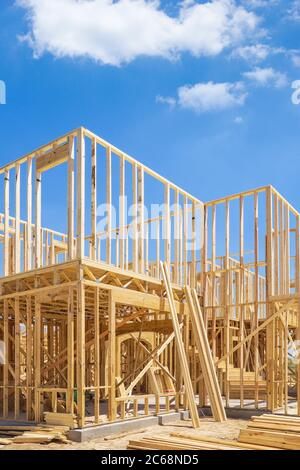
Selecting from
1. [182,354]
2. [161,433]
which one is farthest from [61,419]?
[182,354]

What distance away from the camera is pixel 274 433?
10.9 metres

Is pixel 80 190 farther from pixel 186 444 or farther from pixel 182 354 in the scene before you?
pixel 186 444

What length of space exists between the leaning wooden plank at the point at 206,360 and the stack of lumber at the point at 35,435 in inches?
178

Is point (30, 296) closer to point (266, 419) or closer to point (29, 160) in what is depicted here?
point (29, 160)

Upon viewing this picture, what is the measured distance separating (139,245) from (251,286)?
712 inches

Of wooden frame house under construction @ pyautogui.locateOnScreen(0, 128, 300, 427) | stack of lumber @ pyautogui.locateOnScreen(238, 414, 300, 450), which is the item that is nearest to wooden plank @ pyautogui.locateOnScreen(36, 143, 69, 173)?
wooden frame house under construction @ pyautogui.locateOnScreen(0, 128, 300, 427)

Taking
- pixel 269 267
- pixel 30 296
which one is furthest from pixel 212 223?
pixel 30 296

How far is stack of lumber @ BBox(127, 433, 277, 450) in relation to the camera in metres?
10.3

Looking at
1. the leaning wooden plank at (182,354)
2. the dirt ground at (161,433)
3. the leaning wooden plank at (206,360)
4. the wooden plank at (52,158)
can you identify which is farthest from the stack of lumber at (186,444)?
the wooden plank at (52,158)

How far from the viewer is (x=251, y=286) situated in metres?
33.3

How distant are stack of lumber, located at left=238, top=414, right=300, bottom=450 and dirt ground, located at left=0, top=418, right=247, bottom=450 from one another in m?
1.18

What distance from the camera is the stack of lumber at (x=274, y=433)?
34.2 feet

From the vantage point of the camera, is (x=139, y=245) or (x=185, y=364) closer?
(x=185, y=364)
